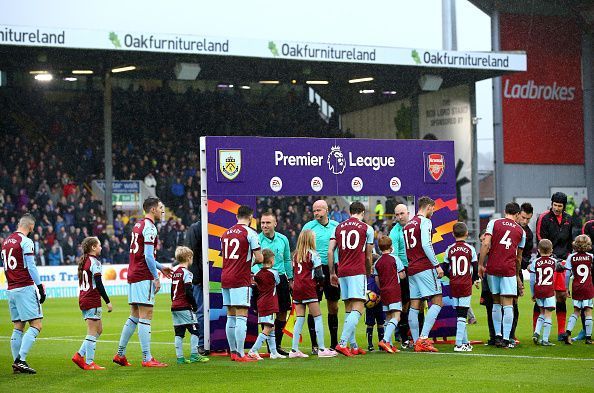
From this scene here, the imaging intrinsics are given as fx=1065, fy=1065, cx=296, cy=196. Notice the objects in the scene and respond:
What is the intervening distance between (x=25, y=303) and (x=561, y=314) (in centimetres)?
835

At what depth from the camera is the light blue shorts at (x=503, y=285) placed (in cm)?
1567

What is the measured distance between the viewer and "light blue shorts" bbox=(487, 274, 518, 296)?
1567cm

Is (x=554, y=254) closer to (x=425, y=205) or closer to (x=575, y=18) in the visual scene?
(x=425, y=205)

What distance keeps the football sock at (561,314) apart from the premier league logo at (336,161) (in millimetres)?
4103

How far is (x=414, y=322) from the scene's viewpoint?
1559 centimetres

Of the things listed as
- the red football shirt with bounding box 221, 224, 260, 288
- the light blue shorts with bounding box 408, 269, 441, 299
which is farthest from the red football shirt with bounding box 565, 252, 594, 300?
the red football shirt with bounding box 221, 224, 260, 288

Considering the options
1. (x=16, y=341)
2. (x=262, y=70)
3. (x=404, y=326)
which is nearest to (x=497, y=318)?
(x=404, y=326)

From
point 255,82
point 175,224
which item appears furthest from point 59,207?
point 255,82

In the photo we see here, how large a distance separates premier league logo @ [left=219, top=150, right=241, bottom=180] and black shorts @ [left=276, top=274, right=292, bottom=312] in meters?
1.80

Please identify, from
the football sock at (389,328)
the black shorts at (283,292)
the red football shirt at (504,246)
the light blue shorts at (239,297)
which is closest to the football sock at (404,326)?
the football sock at (389,328)

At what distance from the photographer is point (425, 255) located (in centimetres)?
1546

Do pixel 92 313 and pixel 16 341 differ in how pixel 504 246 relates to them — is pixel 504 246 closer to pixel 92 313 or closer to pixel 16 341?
pixel 92 313

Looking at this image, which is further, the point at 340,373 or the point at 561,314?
the point at 561,314

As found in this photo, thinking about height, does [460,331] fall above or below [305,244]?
below
